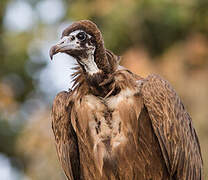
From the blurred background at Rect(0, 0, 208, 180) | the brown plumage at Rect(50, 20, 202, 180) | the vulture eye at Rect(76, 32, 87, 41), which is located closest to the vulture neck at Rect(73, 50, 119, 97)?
the brown plumage at Rect(50, 20, 202, 180)

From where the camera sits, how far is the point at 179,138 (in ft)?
23.4

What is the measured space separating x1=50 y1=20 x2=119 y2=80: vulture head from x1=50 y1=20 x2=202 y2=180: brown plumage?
0.04 ft

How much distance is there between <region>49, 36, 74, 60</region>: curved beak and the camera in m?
6.32

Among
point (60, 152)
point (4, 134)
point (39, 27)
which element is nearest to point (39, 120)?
point (39, 27)

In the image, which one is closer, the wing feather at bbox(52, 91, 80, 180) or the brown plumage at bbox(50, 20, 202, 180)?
the brown plumage at bbox(50, 20, 202, 180)

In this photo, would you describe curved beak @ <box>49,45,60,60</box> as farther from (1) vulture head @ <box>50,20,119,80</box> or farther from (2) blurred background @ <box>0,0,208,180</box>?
(2) blurred background @ <box>0,0,208,180</box>

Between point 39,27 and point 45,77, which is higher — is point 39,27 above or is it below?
above

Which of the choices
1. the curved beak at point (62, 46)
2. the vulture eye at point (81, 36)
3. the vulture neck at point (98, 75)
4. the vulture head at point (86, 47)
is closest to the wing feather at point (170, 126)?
the vulture neck at point (98, 75)

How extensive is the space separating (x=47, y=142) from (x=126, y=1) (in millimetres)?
5625

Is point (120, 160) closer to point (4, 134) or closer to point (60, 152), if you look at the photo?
point (60, 152)

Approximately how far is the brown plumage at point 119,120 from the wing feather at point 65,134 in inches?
0.6

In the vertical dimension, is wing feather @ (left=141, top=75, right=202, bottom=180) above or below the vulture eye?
below

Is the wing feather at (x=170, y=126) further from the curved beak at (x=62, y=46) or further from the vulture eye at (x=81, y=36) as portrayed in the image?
the curved beak at (x=62, y=46)

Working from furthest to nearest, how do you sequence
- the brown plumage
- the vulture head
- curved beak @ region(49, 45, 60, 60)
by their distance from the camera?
1. the brown plumage
2. the vulture head
3. curved beak @ region(49, 45, 60, 60)
